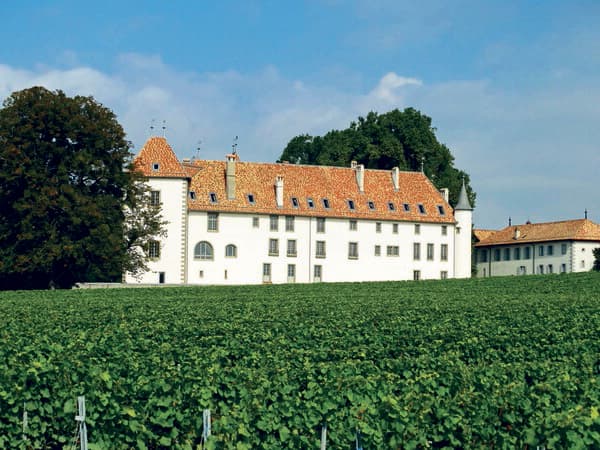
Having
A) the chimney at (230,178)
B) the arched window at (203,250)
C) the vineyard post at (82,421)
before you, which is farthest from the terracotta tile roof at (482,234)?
the vineyard post at (82,421)

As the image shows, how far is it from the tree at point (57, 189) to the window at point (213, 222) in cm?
1403

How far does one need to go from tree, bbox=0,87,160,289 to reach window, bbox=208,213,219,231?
1403 centimetres

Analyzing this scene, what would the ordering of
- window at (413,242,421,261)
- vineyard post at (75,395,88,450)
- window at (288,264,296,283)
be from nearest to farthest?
vineyard post at (75,395,88,450), window at (288,264,296,283), window at (413,242,421,261)

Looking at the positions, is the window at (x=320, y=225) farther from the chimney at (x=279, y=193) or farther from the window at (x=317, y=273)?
the chimney at (x=279, y=193)

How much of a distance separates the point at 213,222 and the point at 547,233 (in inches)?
1550

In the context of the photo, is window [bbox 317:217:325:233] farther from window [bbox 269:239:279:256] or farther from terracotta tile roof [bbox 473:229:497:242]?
terracotta tile roof [bbox 473:229:497:242]

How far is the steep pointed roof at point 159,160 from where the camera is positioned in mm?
72625

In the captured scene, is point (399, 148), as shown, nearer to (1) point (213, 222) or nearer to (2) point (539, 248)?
(2) point (539, 248)

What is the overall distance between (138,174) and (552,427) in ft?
179

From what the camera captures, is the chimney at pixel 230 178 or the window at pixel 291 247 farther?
the window at pixel 291 247

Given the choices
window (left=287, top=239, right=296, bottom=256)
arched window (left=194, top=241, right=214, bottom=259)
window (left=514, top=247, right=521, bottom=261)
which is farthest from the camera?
window (left=514, top=247, right=521, bottom=261)

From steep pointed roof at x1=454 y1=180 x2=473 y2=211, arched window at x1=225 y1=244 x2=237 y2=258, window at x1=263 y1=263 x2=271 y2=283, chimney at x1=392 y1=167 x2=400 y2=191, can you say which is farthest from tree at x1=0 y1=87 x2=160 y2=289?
steep pointed roof at x1=454 y1=180 x2=473 y2=211

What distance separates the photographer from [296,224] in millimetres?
77125

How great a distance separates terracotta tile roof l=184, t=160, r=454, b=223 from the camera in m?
75.4
